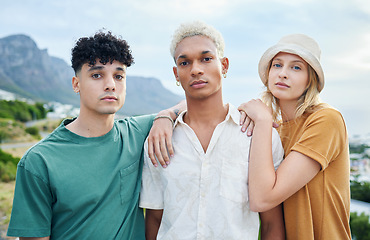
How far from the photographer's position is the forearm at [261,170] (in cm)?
242

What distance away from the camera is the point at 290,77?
2.76m

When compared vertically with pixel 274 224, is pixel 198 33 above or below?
above

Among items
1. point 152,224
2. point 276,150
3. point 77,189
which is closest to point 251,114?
point 276,150

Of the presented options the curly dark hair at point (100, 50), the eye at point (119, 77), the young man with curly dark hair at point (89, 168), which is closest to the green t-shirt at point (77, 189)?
the young man with curly dark hair at point (89, 168)

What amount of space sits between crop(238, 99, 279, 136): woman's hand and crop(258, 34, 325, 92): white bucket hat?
1.66 ft

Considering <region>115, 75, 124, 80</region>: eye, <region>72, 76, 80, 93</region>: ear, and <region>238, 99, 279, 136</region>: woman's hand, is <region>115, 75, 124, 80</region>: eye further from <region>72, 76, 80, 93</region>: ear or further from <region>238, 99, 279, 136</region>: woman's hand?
<region>238, 99, 279, 136</region>: woman's hand

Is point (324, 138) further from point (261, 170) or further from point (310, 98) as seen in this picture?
point (261, 170)

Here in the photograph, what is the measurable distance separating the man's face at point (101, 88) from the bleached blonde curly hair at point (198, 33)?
62cm

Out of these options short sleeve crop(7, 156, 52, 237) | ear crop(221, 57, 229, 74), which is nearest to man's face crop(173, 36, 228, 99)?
ear crop(221, 57, 229, 74)

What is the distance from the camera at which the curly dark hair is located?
9.32ft

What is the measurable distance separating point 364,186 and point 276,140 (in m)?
16.5

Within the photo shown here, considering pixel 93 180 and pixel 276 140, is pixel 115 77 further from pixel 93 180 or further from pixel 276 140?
pixel 276 140

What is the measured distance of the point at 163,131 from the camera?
2832mm

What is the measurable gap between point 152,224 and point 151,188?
1.38ft
